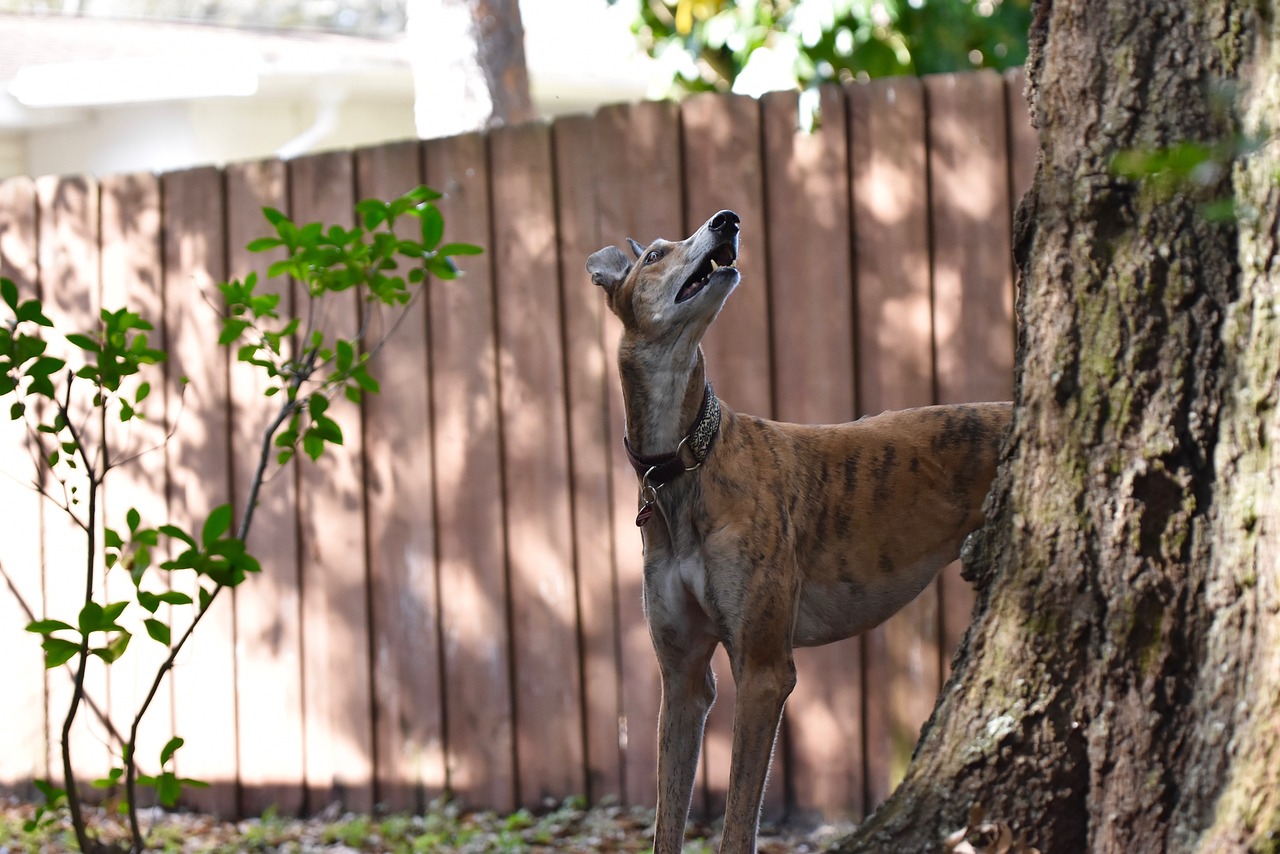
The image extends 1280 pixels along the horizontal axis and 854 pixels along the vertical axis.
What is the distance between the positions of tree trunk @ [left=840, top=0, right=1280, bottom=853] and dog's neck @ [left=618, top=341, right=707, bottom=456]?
105cm

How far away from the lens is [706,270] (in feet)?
13.1

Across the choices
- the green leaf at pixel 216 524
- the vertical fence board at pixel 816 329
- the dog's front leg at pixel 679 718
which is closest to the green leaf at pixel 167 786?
the green leaf at pixel 216 524

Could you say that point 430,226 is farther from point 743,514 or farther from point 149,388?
point 743,514

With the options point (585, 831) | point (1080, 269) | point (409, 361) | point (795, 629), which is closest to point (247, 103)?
point (409, 361)

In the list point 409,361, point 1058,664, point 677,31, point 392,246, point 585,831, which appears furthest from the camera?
point 677,31

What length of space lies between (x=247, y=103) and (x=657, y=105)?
6.93 meters

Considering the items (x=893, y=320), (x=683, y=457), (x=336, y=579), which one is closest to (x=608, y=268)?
(x=683, y=457)

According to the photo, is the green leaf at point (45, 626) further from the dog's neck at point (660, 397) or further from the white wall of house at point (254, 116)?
the white wall of house at point (254, 116)

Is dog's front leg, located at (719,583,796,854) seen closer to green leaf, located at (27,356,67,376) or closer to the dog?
the dog

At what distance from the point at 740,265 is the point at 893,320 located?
67 cm

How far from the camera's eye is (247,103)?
1155 centimetres

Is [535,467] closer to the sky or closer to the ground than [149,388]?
closer to the ground

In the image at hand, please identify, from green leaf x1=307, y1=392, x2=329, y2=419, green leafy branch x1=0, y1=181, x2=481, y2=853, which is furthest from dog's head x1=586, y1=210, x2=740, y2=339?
green leaf x1=307, y1=392, x2=329, y2=419

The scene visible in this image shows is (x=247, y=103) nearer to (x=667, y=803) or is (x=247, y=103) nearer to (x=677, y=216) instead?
(x=677, y=216)
